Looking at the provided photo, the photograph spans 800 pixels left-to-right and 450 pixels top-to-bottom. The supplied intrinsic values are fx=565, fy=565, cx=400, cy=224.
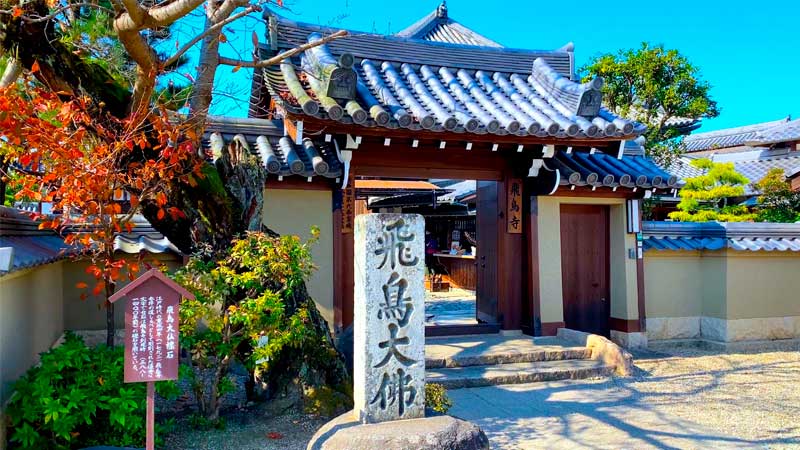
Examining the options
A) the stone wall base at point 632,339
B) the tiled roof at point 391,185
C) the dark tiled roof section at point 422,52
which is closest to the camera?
the dark tiled roof section at point 422,52

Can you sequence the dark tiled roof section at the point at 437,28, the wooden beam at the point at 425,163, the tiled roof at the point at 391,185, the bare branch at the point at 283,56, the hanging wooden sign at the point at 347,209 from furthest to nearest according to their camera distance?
the dark tiled roof section at the point at 437,28 < the tiled roof at the point at 391,185 < the wooden beam at the point at 425,163 < the hanging wooden sign at the point at 347,209 < the bare branch at the point at 283,56

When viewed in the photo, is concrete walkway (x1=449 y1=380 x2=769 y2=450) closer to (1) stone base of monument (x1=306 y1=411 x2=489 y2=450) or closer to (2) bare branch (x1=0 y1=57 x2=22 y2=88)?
(1) stone base of monument (x1=306 y1=411 x2=489 y2=450)

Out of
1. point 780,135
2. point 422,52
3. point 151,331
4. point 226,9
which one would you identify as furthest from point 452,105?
point 780,135

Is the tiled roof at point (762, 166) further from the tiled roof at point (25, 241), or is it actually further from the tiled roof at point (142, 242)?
the tiled roof at point (25, 241)

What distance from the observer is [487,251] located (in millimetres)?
10125

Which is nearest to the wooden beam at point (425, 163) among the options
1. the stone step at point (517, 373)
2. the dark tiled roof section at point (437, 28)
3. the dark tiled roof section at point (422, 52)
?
the dark tiled roof section at point (422, 52)

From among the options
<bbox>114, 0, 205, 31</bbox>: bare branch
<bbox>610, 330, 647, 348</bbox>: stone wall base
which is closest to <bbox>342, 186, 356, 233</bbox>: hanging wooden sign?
<bbox>114, 0, 205, 31</bbox>: bare branch

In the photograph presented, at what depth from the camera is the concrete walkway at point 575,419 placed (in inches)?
217

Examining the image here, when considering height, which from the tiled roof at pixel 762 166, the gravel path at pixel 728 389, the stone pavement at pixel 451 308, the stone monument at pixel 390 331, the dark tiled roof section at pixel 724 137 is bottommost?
the gravel path at pixel 728 389

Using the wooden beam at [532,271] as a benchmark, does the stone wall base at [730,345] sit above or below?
below

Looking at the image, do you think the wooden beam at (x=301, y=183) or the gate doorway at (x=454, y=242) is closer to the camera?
the wooden beam at (x=301, y=183)

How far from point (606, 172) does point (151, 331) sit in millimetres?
7826

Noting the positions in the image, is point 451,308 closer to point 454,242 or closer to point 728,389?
point 454,242

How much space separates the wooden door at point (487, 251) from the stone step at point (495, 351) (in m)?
0.86
